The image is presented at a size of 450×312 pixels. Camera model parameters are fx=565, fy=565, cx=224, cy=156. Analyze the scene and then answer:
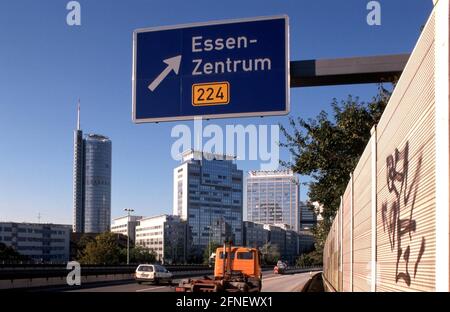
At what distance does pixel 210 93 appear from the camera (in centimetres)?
854

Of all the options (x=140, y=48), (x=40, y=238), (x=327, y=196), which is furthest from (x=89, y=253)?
(x=140, y=48)

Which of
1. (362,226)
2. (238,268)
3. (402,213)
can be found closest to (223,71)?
(362,226)

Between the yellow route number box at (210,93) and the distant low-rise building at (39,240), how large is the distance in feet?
570

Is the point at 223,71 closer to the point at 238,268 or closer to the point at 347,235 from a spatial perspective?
the point at 347,235

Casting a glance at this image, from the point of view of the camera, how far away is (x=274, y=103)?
834cm

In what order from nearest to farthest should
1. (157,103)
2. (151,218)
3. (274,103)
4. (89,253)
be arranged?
(274,103), (157,103), (89,253), (151,218)

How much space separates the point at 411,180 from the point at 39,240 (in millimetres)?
184098

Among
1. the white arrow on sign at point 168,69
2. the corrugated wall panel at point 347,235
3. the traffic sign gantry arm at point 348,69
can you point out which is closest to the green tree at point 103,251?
the corrugated wall panel at point 347,235

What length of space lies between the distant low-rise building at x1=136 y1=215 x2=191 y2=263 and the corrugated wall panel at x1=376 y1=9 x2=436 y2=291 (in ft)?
561

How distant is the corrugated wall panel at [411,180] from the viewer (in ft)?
14.1

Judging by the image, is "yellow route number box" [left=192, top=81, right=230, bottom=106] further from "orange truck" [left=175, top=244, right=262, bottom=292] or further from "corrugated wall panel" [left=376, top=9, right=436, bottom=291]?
"orange truck" [left=175, top=244, right=262, bottom=292]

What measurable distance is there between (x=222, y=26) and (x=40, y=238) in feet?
592

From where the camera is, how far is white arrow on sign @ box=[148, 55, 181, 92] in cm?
873
